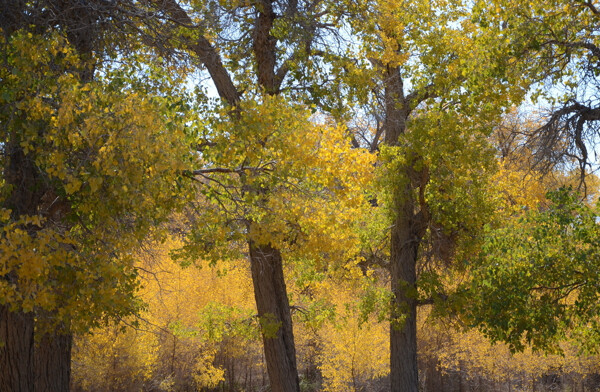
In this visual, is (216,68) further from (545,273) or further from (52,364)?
(545,273)

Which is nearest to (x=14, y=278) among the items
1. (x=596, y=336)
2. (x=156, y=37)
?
(x=156, y=37)

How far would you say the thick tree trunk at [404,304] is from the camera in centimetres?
1438

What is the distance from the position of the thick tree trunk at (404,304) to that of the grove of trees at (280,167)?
0.05 metres

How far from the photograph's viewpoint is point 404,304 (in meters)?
14.2

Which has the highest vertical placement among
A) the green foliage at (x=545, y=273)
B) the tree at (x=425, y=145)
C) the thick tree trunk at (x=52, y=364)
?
the tree at (x=425, y=145)

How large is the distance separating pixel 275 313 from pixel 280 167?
142 inches

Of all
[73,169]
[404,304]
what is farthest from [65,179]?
[404,304]

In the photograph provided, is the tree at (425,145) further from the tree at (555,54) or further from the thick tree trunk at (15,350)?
the thick tree trunk at (15,350)

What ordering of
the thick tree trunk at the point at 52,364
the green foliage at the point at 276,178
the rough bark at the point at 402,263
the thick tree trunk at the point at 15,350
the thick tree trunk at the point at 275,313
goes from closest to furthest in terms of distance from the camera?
the thick tree trunk at the point at 15,350 → the thick tree trunk at the point at 52,364 → the green foliage at the point at 276,178 → the thick tree trunk at the point at 275,313 → the rough bark at the point at 402,263

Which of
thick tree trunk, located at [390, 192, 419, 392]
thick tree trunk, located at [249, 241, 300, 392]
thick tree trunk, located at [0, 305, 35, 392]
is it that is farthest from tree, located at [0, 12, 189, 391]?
thick tree trunk, located at [390, 192, 419, 392]

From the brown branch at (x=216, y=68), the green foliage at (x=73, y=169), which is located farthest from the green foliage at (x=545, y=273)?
the green foliage at (x=73, y=169)

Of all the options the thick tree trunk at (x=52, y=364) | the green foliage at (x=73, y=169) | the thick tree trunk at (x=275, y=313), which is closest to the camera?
the green foliage at (x=73, y=169)

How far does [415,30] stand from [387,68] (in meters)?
1.24

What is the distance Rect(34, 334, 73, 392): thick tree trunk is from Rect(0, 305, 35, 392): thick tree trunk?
72 centimetres
